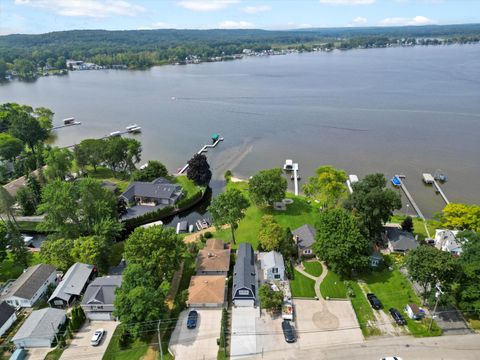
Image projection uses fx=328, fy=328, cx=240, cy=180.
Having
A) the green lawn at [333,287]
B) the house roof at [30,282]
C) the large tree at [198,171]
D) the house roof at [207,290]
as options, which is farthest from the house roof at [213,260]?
the large tree at [198,171]

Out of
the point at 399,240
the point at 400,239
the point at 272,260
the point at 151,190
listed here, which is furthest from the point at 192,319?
the point at 151,190

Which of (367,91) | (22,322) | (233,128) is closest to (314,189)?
(22,322)

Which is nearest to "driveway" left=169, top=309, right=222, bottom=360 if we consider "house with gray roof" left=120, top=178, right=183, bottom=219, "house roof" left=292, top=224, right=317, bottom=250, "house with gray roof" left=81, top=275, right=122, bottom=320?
"house with gray roof" left=81, top=275, right=122, bottom=320

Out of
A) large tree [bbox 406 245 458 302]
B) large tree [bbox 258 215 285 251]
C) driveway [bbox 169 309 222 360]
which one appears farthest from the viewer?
large tree [bbox 258 215 285 251]

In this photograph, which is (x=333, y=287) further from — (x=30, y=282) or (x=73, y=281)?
(x=30, y=282)

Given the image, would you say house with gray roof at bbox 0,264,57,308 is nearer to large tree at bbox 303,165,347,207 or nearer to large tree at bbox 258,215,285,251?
large tree at bbox 258,215,285,251
